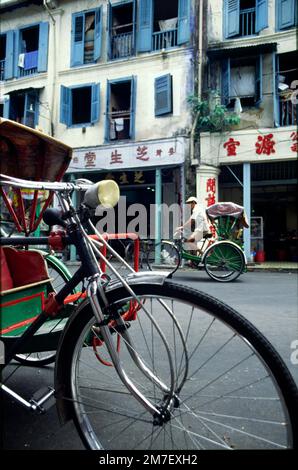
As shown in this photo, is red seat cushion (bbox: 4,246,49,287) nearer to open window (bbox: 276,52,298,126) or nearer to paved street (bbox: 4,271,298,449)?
paved street (bbox: 4,271,298,449)

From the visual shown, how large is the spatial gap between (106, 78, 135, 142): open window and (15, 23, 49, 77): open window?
3150mm

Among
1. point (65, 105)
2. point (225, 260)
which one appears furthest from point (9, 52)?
point (225, 260)

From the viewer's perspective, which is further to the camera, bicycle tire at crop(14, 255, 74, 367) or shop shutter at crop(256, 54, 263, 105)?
shop shutter at crop(256, 54, 263, 105)

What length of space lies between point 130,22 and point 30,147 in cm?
1404

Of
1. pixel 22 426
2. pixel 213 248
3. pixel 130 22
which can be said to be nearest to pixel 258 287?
pixel 213 248

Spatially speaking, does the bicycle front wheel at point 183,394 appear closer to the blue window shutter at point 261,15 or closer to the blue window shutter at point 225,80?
the blue window shutter at point 225,80

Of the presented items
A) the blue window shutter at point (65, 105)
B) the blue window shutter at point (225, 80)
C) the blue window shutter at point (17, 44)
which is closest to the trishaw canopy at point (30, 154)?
the blue window shutter at point (225, 80)

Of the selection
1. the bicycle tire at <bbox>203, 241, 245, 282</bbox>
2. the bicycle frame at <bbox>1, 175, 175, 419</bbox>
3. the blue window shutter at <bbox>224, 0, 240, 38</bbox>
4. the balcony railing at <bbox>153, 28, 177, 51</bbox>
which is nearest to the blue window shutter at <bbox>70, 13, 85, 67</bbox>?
the balcony railing at <bbox>153, 28, 177, 51</bbox>

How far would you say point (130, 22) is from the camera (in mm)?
13906

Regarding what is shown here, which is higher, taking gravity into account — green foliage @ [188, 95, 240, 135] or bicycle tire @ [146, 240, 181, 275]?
green foliage @ [188, 95, 240, 135]

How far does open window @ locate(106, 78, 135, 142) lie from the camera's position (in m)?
13.0

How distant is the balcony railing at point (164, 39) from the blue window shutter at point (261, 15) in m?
2.70

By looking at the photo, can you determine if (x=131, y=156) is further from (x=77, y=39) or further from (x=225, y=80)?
(x=77, y=39)

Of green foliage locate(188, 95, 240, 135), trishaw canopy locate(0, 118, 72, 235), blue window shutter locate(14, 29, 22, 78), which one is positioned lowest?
trishaw canopy locate(0, 118, 72, 235)
